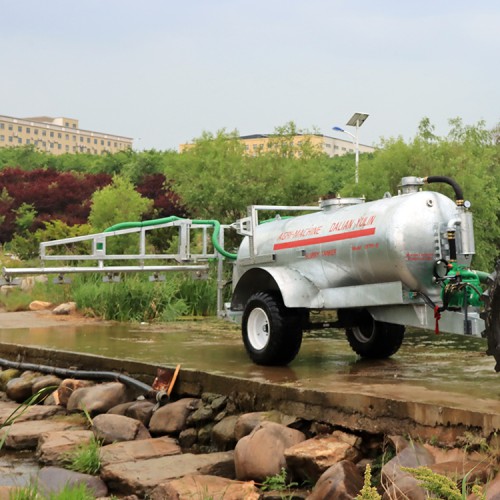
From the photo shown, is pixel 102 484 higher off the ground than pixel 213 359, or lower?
lower

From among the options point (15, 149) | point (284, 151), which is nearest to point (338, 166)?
point (15, 149)

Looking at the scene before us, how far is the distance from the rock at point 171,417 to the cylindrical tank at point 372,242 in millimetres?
1724

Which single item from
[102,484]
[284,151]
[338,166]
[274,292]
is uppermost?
[338,166]

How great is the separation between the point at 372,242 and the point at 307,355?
6.97 feet

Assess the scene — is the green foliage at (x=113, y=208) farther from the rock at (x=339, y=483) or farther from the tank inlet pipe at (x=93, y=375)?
the rock at (x=339, y=483)

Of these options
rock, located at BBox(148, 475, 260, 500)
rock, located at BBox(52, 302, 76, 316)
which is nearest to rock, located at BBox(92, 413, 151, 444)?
rock, located at BBox(148, 475, 260, 500)

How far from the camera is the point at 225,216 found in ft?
67.7

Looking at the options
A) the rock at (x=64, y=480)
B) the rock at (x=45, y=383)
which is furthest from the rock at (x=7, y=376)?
the rock at (x=64, y=480)

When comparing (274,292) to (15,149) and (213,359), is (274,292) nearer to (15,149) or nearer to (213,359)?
(213,359)

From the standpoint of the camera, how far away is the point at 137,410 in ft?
25.5

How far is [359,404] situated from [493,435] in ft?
3.62

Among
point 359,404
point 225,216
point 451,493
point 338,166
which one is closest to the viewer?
point 451,493

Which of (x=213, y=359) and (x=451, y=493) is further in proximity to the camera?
(x=213, y=359)

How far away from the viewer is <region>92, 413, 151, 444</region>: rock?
Result: 7270mm
